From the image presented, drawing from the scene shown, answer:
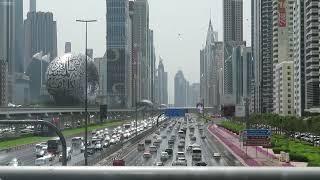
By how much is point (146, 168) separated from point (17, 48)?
16010 centimetres

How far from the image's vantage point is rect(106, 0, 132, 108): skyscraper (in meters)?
128

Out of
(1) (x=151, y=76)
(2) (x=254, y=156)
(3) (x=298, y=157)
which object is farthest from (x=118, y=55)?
(3) (x=298, y=157)

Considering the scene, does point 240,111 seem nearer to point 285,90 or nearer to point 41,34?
point 285,90

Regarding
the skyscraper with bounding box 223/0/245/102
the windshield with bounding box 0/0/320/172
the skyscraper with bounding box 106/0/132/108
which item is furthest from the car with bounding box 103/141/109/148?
the skyscraper with bounding box 223/0/245/102

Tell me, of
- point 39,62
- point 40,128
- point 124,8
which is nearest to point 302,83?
point 124,8

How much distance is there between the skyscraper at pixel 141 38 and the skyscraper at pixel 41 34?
24.2m

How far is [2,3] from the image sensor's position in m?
154

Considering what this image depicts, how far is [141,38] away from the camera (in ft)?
511

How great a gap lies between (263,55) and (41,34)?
65.7 metres

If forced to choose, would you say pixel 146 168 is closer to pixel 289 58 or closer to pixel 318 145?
pixel 318 145

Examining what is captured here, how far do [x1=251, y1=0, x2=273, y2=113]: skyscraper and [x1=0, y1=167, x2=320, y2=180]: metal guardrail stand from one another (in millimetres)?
140724

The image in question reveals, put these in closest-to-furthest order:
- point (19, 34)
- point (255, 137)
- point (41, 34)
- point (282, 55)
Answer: point (255, 137) < point (282, 55) < point (19, 34) < point (41, 34)

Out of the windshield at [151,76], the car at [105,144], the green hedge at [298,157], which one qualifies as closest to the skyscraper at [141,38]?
the windshield at [151,76]

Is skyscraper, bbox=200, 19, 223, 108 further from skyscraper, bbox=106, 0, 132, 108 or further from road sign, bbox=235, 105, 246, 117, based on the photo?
road sign, bbox=235, 105, 246, 117
